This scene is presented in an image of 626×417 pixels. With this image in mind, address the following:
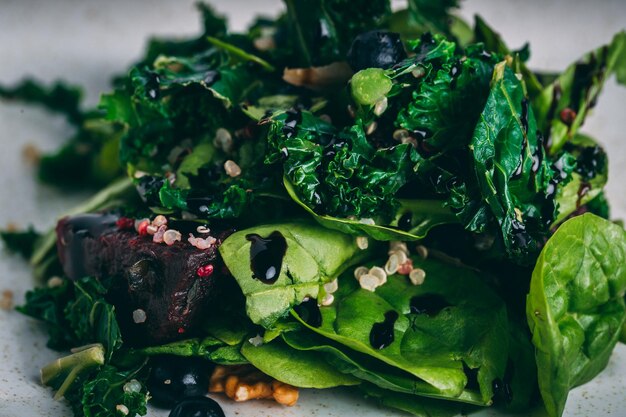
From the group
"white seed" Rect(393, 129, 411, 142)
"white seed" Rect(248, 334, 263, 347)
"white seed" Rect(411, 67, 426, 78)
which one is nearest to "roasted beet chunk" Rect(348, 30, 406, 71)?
"white seed" Rect(411, 67, 426, 78)

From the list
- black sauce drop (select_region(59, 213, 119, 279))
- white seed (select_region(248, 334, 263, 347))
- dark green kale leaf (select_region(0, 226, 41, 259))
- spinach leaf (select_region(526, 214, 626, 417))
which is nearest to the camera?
spinach leaf (select_region(526, 214, 626, 417))

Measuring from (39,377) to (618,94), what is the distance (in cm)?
375

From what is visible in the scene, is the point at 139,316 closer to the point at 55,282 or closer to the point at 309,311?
the point at 309,311

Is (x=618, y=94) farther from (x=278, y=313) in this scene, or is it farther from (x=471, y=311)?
(x=278, y=313)

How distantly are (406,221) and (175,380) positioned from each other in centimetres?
99

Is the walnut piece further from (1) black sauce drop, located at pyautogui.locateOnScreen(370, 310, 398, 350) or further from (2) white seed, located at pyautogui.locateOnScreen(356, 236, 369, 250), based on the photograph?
(2) white seed, located at pyautogui.locateOnScreen(356, 236, 369, 250)

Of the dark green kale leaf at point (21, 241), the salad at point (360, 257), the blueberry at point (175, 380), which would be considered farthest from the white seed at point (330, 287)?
the dark green kale leaf at point (21, 241)

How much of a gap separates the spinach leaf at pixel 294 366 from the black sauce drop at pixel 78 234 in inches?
28.5

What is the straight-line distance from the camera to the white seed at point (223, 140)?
3.19 metres

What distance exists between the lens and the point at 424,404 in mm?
2777

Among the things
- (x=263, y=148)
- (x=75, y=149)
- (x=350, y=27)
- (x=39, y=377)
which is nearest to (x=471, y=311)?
(x=263, y=148)

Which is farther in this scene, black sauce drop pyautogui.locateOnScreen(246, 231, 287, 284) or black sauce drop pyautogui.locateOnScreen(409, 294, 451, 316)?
black sauce drop pyautogui.locateOnScreen(409, 294, 451, 316)

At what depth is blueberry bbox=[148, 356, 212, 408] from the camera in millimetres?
2779

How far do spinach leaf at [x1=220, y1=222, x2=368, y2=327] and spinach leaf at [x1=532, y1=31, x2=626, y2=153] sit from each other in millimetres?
1027
